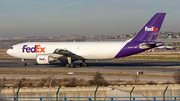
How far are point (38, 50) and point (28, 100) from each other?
2808cm

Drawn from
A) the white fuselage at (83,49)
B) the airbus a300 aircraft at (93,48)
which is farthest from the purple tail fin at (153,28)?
the white fuselage at (83,49)

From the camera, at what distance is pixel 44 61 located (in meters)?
44.8

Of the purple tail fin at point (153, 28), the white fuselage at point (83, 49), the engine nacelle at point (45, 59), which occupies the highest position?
the purple tail fin at point (153, 28)

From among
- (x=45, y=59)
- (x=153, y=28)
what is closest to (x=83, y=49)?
(x=45, y=59)

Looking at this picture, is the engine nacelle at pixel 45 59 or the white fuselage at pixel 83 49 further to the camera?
the engine nacelle at pixel 45 59

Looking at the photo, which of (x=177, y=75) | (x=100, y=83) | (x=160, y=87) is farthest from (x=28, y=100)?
(x=177, y=75)

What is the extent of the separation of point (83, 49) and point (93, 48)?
6.57ft

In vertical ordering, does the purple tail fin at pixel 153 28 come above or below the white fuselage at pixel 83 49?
above

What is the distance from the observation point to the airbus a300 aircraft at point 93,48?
142 ft

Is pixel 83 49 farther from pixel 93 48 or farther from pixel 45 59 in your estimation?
pixel 45 59

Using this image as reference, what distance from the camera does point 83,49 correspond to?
46.0 m

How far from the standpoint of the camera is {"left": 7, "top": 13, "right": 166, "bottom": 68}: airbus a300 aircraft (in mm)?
43219

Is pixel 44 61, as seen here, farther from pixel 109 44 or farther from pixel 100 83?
pixel 100 83

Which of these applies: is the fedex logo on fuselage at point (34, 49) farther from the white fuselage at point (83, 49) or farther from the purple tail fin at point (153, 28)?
Result: the purple tail fin at point (153, 28)
